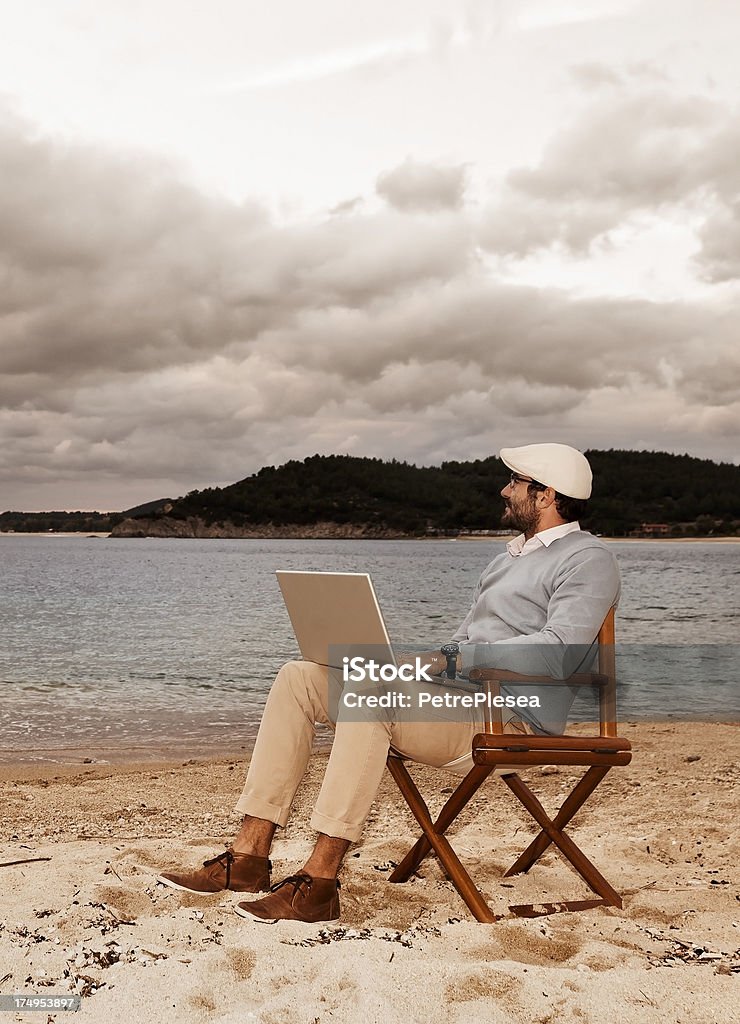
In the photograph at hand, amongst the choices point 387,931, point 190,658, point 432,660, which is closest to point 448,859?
point 387,931

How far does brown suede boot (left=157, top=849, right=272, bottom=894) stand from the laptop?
28.8 inches

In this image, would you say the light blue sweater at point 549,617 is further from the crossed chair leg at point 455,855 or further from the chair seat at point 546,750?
the crossed chair leg at point 455,855

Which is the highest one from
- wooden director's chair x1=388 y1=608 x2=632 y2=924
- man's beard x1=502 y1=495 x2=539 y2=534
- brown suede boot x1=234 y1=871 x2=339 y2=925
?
man's beard x1=502 y1=495 x2=539 y2=534

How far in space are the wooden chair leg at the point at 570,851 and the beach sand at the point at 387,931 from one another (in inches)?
3.7

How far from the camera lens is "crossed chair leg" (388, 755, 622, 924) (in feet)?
10.6

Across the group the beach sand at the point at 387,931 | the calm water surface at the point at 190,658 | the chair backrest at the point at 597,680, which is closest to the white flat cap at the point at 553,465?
the chair backrest at the point at 597,680

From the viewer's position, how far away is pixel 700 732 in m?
8.52

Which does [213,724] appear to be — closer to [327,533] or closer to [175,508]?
[327,533]

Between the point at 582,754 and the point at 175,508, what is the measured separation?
108m

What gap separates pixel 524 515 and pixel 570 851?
1.27m

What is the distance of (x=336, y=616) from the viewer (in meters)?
3.30

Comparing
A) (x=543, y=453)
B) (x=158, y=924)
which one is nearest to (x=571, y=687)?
(x=543, y=453)

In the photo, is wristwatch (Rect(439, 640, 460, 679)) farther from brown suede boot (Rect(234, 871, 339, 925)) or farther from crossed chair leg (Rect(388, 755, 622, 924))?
brown suede boot (Rect(234, 871, 339, 925))

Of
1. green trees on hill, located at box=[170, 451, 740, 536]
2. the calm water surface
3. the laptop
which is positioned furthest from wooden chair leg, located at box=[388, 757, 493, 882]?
green trees on hill, located at box=[170, 451, 740, 536]
